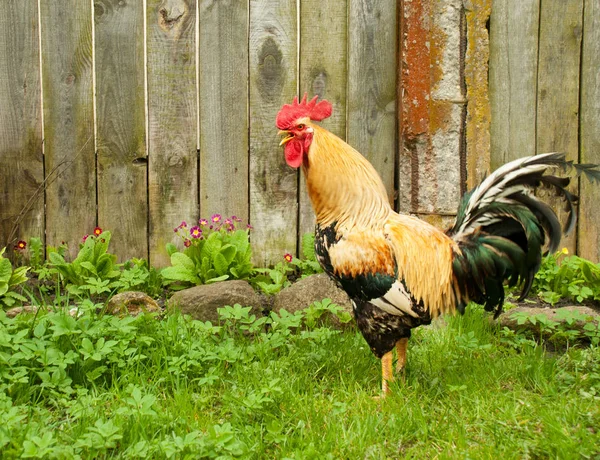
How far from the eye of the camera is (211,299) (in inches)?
178

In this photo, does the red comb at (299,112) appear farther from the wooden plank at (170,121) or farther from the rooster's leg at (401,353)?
the wooden plank at (170,121)

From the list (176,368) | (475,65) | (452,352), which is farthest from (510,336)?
(176,368)

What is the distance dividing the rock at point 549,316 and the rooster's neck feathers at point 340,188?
1.44m

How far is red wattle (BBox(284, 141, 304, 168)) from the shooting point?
11.7ft

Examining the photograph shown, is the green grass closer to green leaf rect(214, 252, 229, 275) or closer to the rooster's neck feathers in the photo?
green leaf rect(214, 252, 229, 275)

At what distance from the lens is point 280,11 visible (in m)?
5.18

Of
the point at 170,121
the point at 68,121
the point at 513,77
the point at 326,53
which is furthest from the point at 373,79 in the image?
the point at 68,121

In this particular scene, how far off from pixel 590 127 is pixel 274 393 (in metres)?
3.40

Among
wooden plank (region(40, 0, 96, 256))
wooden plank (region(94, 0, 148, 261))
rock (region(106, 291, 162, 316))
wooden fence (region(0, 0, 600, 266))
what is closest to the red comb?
wooden fence (region(0, 0, 600, 266))

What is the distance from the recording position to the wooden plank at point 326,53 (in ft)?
17.0

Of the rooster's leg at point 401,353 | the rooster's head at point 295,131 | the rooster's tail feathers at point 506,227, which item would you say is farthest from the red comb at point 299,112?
the rooster's leg at point 401,353

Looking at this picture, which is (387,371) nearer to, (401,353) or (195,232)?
(401,353)

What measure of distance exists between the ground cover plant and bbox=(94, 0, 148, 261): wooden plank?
2.49 feet

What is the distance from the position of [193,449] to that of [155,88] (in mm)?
3177
